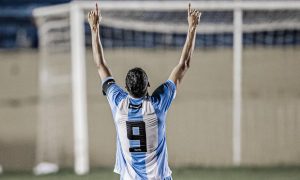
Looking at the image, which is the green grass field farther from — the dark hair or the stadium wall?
the dark hair

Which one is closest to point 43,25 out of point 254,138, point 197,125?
point 197,125

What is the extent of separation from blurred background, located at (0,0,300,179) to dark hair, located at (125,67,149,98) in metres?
4.85

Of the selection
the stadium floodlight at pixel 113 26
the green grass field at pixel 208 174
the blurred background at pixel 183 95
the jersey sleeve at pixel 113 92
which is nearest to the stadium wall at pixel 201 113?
the blurred background at pixel 183 95

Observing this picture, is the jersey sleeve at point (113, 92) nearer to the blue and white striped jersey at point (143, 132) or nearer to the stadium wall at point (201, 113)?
the blue and white striped jersey at point (143, 132)

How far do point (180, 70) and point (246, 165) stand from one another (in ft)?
18.6

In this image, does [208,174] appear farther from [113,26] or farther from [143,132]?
[143,132]

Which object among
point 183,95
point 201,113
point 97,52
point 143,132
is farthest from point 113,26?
point 143,132

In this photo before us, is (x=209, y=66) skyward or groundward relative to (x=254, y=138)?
skyward

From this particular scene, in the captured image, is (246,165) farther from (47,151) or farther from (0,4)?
(0,4)

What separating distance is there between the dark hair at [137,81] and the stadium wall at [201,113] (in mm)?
6012

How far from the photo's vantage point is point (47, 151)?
34.2 ft

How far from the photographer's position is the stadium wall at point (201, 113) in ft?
36.8

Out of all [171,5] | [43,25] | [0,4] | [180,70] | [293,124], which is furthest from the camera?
[0,4]

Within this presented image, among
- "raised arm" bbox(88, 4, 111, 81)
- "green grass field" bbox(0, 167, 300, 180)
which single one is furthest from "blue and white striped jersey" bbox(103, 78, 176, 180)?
"green grass field" bbox(0, 167, 300, 180)
